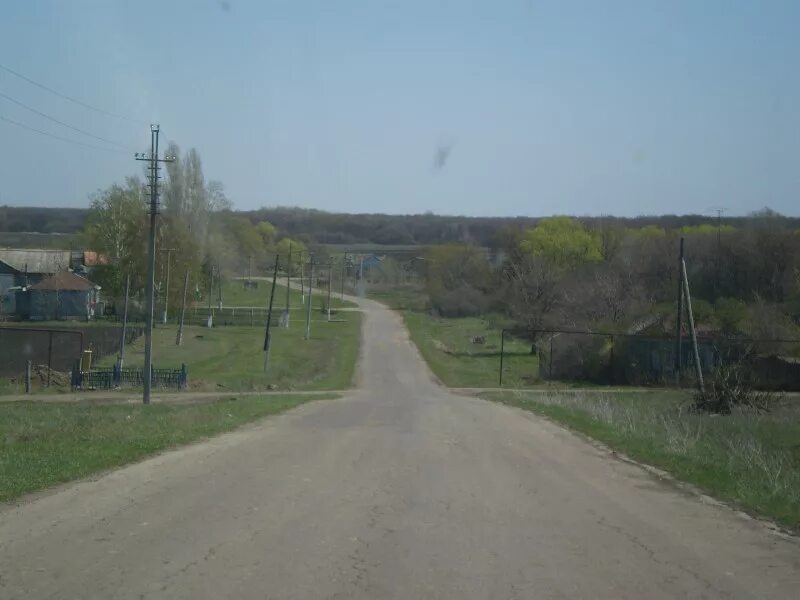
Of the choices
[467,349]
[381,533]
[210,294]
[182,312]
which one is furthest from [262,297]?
[381,533]

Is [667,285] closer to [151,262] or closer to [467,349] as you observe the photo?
[467,349]

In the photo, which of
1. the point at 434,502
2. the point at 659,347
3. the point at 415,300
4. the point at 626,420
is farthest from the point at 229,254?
the point at 434,502

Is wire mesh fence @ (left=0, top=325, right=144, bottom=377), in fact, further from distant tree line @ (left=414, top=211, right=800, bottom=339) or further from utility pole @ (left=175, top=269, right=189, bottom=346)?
distant tree line @ (left=414, top=211, right=800, bottom=339)

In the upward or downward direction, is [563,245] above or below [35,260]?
above

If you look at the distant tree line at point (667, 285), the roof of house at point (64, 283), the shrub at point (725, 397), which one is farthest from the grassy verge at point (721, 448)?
the roof of house at point (64, 283)

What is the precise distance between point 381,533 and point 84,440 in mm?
8154

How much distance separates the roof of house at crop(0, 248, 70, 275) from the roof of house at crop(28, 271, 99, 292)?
4.97 metres

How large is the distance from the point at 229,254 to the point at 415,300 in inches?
1127

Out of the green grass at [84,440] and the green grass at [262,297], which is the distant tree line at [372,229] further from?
the green grass at [84,440]

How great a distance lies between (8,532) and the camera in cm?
829

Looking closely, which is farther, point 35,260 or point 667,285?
point 35,260

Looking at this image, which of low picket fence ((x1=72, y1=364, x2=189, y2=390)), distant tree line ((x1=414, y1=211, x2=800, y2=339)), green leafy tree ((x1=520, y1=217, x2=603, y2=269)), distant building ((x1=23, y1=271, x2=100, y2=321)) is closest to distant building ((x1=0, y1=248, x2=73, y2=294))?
distant building ((x1=23, y1=271, x2=100, y2=321))

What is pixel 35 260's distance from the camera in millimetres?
88500

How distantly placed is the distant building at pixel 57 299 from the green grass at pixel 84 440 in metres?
60.8
